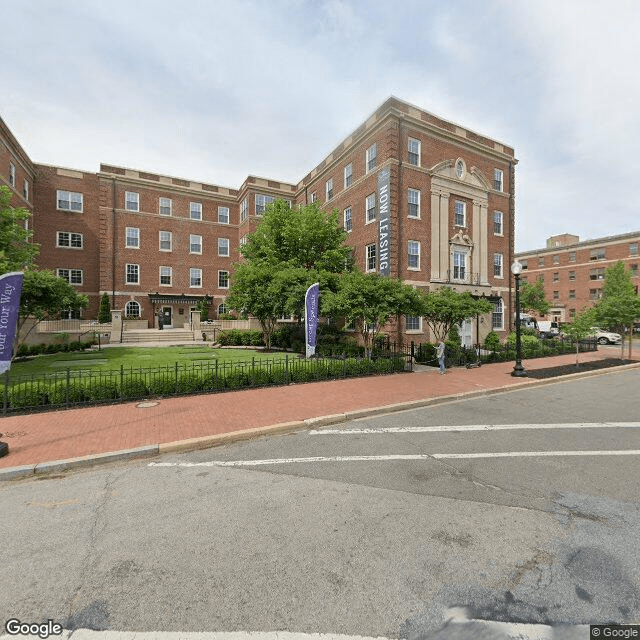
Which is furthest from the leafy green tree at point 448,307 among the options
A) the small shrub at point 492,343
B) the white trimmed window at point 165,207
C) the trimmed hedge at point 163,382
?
the white trimmed window at point 165,207

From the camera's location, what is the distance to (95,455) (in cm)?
638

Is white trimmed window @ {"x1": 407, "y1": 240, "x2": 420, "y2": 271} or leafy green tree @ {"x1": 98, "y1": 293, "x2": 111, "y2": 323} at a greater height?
white trimmed window @ {"x1": 407, "y1": 240, "x2": 420, "y2": 271}

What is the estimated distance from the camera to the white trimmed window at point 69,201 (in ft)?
110

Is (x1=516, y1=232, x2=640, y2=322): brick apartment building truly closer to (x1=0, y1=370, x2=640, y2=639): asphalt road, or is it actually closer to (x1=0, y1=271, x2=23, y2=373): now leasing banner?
(x1=0, y1=370, x2=640, y2=639): asphalt road

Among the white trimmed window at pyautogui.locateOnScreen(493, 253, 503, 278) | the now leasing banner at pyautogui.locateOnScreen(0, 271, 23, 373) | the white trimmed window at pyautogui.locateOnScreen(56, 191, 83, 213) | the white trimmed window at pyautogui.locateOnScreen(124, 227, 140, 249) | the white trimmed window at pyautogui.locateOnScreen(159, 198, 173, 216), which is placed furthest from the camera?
the white trimmed window at pyautogui.locateOnScreen(159, 198, 173, 216)

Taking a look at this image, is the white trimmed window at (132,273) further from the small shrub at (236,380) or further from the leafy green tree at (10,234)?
the small shrub at (236,380)

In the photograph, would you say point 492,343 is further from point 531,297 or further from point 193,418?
point 531,297

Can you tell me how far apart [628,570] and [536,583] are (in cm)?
100

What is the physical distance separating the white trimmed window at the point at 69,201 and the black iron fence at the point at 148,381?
29.4 meters

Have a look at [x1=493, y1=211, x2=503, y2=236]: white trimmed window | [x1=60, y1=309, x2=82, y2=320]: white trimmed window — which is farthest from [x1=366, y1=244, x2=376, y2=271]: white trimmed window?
[x1=60, y1=309, x2=82, y2=320]: white trimmed window

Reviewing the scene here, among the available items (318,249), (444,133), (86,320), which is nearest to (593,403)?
(318,249)

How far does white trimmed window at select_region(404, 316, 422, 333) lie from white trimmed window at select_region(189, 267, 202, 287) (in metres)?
23.6

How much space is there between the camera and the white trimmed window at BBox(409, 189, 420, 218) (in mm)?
24891

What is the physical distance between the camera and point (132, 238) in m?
34.7
